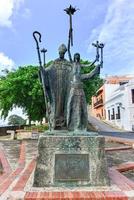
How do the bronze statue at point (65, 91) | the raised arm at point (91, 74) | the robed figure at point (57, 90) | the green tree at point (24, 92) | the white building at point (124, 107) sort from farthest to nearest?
the white building at point (124, 107) → the green tree at point (24, 92) → the raised arm at point (91, 74) → the robed figure at point (57, 90) → the bronze statue at point (65, 91)

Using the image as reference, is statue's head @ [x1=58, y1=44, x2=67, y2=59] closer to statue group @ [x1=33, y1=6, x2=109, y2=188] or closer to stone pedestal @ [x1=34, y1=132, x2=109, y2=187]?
statue group @ [x1=33, y1=6, x2=109, y2=188]

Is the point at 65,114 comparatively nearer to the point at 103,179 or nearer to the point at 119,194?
the point at 103,179

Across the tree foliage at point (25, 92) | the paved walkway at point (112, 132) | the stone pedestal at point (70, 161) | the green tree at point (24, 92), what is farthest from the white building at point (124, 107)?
the stone pedestal at point (70, 161)

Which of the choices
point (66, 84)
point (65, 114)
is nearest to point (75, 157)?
point (65, 114)

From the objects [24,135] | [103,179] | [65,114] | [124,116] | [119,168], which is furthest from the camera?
[124,116]

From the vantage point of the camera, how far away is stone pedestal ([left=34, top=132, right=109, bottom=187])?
6.27m

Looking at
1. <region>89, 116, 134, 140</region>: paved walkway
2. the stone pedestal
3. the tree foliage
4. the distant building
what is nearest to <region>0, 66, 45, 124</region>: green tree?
the tree foliage

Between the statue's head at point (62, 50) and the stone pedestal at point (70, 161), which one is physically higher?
→ the statue's head at point (62, 50)

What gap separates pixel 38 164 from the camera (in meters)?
6.31

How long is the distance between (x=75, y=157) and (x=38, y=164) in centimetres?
70

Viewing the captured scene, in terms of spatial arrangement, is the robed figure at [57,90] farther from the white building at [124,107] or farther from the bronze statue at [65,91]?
the white building at [124,107]

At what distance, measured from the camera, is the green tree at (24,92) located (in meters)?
27.2

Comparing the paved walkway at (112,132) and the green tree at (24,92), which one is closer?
the paved walkway at (112,132)

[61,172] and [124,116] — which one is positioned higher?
[124,116]
